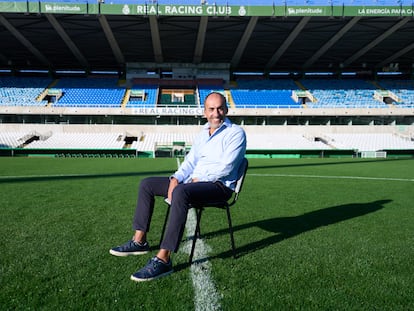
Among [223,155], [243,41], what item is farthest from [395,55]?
[223,155]

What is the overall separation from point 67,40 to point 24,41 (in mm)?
4894

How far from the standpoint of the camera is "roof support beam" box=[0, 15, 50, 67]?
99.0 feet

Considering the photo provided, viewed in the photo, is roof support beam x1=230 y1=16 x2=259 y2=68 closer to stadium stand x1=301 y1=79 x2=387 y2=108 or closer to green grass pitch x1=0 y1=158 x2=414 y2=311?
stadium stand x1=301 y1=79 x2=387 y2=108

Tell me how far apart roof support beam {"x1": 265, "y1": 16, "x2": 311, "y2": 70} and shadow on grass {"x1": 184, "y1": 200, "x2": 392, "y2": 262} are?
29390 millimetres

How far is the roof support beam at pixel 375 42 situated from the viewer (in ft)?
102

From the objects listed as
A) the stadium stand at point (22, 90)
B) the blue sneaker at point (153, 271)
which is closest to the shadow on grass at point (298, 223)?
the blue sneaker at point (153, 271)

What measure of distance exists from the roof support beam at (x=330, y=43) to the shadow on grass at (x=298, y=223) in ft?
102

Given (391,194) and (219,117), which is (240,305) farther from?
(391,194)

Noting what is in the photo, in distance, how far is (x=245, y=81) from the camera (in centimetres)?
4494

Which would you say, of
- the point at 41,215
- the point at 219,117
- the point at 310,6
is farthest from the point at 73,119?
the point at 219,117

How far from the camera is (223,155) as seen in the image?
126 inches

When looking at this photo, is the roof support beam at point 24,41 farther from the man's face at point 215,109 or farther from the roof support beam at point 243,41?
the man's face at point 215,109

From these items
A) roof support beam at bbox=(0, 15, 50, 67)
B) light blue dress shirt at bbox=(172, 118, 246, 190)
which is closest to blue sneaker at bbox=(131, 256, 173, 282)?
light blue dress shirt at bbox=(172, 118, 246, 190)

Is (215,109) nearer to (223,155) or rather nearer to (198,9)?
(223,155)
